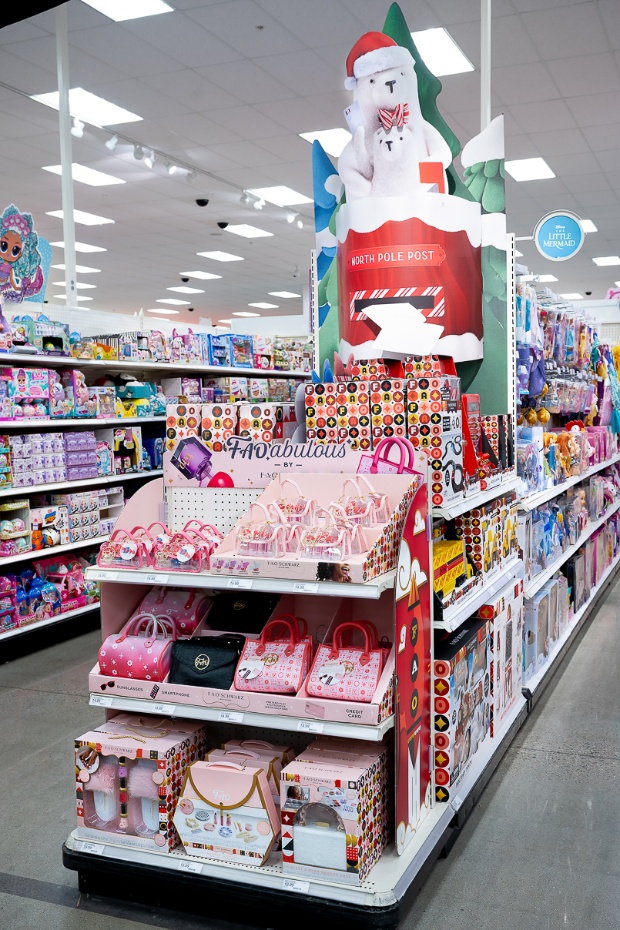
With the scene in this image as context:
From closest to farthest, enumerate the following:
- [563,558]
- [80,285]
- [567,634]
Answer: [563,558] < [567,634] < [80,285]

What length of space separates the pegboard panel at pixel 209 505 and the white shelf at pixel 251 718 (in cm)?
67

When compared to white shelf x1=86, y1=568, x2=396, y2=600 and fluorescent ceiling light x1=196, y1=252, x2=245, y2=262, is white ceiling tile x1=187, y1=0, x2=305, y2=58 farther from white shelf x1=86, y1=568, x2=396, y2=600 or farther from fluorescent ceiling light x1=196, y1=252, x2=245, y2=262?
fluorescent ceiling light x1=196, y1=252, x2=245, y2=262

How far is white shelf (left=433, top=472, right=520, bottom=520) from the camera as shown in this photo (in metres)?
2.82

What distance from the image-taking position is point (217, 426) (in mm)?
3131

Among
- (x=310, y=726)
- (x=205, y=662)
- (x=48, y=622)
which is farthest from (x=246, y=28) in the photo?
(x=310, y=726)

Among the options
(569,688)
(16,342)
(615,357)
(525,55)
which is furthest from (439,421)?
(615,357)

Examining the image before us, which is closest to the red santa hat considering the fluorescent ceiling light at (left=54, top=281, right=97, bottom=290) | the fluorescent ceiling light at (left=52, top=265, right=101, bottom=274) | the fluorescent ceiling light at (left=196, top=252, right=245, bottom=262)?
the fluorescent ceiling light at (left=196, top=252, right=245, bottom=262)

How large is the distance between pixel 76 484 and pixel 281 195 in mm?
6654

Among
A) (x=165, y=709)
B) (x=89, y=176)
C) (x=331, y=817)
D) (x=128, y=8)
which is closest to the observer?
(x=331, y=817)

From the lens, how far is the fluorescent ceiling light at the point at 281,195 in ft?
35.9

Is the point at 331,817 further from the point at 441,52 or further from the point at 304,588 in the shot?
the point at 441,52

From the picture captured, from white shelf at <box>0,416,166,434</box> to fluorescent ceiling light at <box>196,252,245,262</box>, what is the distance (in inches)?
325

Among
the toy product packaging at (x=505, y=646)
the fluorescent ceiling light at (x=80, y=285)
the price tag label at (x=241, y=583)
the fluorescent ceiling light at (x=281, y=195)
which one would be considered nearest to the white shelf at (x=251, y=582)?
the price tag label at (x=241, y=583)

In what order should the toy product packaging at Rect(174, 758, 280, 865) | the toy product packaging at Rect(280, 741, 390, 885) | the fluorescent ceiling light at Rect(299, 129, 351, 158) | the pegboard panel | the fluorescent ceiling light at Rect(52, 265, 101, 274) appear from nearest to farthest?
the toy product packaging at Rect(280, 741, 390, 885) → the toy product packaging at Rect(174, 758, 280, 865) → the pegboard panel → the fluorescent ceiling light at Rect(299, 129, 351, 158) → the fluorescent ceiling light at Rect(52, 265, 101, 274)
